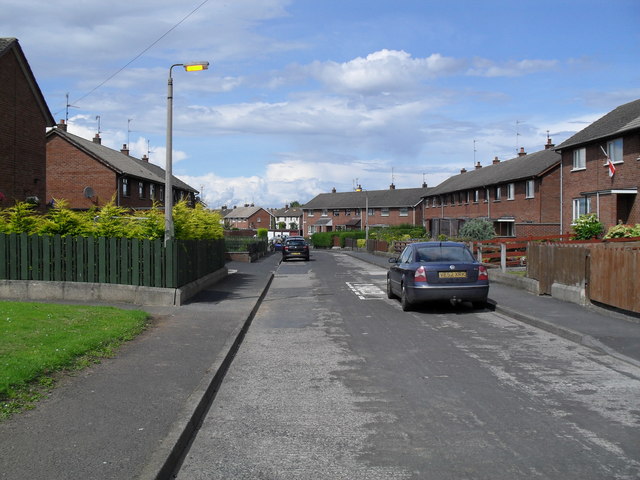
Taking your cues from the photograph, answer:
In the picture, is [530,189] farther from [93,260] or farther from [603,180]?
[93,260]

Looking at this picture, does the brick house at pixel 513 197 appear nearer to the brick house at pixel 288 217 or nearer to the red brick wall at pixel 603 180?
the red brick wall at pixel 603 180

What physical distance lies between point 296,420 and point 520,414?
215 cm

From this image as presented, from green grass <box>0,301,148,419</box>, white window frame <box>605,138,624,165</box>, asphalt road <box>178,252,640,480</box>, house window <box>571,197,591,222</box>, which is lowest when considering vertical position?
asphalt road <box>178,252,640,480</box>

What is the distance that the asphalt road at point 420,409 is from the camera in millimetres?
4656

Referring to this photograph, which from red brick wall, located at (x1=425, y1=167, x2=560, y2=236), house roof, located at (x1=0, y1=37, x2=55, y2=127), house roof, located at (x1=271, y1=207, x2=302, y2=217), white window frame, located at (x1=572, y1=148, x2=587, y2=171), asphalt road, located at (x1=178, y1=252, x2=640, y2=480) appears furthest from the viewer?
house roof, located at (x1=271, y1=207, x2=302, y2=217)

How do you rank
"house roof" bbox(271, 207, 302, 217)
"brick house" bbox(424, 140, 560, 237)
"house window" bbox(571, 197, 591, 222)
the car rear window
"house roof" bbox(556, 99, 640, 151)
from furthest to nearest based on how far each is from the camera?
"house roof" bbox(271, 207, 302, 217)
"brick house" bbox(424, 140, 560, 237)
"house window" bbox(571, 197, 591, 222)
"house roof" bbox(556, 99, 640, 151)
the car rear window

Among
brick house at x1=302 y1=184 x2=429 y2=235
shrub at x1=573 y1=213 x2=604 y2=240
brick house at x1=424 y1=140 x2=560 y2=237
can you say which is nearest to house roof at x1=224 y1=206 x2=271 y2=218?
brick house at x1=302 y1=184 x2=429 y2=235

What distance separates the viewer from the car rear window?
1364 centimetres

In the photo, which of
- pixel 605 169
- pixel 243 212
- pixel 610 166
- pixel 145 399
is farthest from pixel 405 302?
pixel 243 212

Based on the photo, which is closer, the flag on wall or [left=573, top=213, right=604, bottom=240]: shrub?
[left=573, top=213, right=604, bottom=240]: shrub

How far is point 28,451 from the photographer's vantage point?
14.9 feet

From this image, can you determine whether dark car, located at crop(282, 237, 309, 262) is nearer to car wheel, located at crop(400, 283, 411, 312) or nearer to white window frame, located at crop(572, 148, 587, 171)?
white window frame, located at crop(572, 148, 587, 171)

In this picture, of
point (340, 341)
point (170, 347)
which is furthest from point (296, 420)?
point (340, 341)

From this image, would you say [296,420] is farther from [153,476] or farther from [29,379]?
[29,379]
